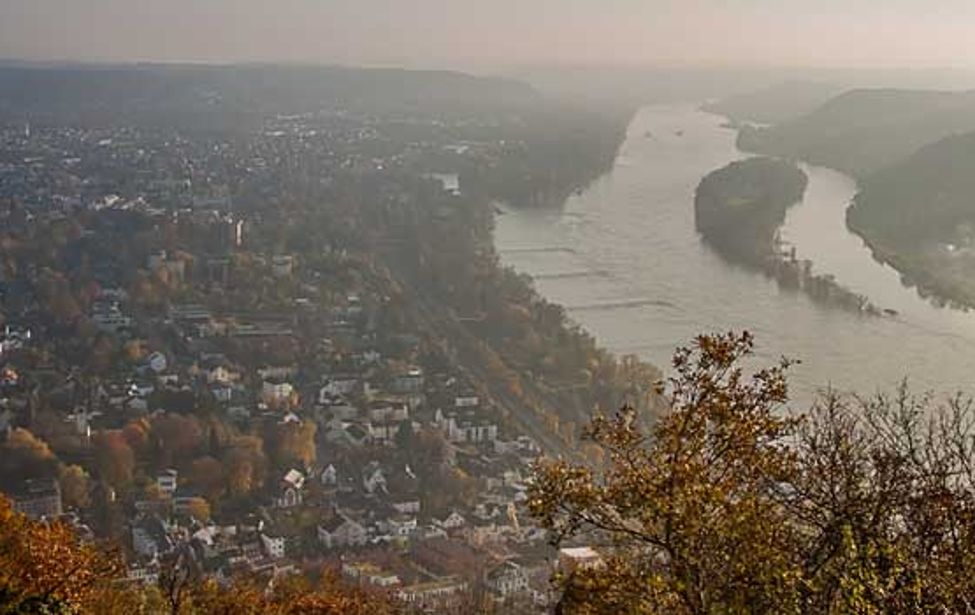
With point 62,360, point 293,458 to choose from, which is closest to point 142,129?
point 62,360

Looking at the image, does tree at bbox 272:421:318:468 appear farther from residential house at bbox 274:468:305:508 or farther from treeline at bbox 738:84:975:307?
treeline at bbox 738:84:975:307

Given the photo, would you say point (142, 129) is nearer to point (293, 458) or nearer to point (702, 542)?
point (293, 458)

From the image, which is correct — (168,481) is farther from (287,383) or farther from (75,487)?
(287,383)

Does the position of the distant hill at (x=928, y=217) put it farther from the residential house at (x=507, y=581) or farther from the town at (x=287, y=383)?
the residential house at (x=507, y=581)

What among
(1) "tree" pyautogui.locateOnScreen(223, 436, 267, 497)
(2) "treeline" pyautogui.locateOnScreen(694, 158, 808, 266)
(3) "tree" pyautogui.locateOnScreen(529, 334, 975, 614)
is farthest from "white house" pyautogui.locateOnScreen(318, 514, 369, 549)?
(2) "treeline" pyautogui.locateOnScreen(694, 158, 808, 266)

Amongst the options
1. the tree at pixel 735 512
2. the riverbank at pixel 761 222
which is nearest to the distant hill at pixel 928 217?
the riverbank at pixel 761 222

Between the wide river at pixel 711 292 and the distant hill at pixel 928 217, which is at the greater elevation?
the distant hill at pixel 928 217
